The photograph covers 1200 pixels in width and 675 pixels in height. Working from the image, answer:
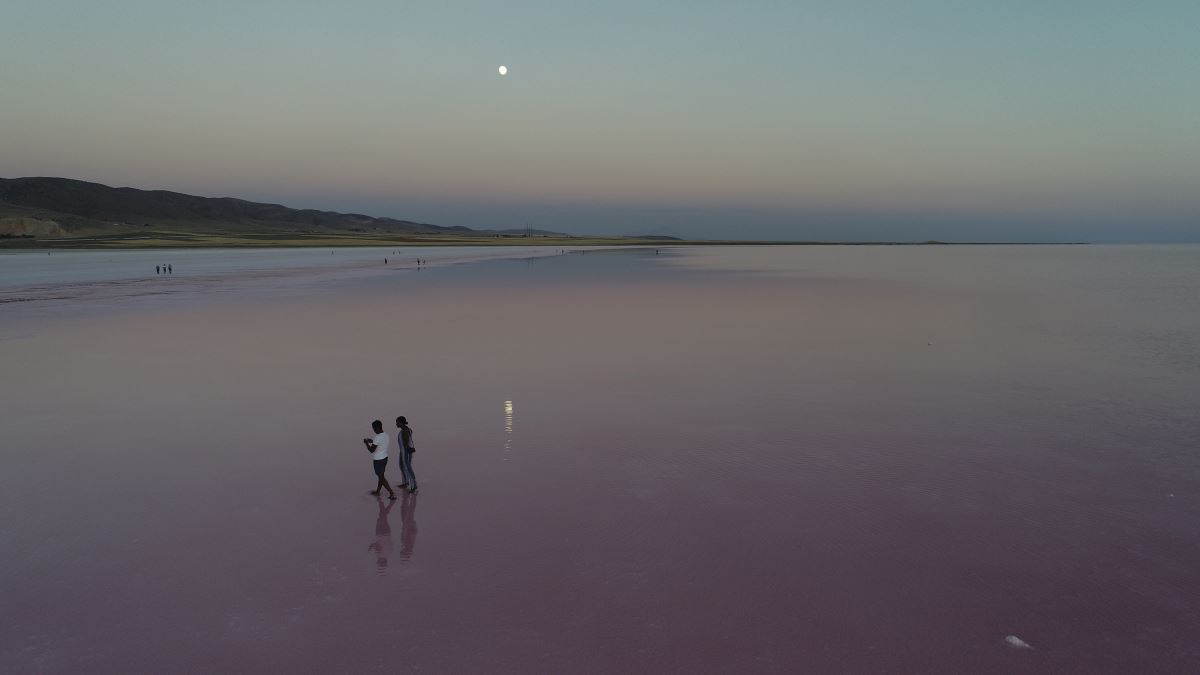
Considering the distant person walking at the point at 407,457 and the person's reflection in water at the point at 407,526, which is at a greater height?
the distant person walking at the point at 407,457

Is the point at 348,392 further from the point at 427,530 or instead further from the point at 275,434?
the point at 427,530

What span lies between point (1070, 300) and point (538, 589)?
45.7m

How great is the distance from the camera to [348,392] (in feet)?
50.3

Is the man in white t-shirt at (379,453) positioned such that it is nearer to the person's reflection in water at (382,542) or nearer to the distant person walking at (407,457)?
the distant person walking at (407,457)

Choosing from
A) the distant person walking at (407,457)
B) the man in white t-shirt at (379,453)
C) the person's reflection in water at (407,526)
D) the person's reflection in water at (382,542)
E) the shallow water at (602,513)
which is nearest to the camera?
the shallow water at (602,513)

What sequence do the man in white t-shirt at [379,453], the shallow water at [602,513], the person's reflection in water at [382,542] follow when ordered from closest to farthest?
the shallow water at [602,513] → the person's reflection in water at [382,542] → the man in white t-shirt at [379,453]

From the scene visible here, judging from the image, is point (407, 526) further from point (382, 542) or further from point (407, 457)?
point (407, 457)

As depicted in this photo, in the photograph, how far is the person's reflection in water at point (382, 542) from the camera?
7715 mm

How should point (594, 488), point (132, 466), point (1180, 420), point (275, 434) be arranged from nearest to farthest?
point (594, 488)
point (132, 466)
point (275, 434)
point (1180, 420)

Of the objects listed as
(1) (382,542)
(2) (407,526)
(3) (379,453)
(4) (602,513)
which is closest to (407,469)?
(3) (379,453)

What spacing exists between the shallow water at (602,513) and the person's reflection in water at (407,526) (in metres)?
0.06

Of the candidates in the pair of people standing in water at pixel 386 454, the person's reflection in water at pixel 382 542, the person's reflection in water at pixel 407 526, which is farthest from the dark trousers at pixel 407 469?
the person's reflection in water at pixel 382 542

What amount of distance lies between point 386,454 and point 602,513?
3359 mm

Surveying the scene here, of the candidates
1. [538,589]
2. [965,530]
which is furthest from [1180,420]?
[538,589]
